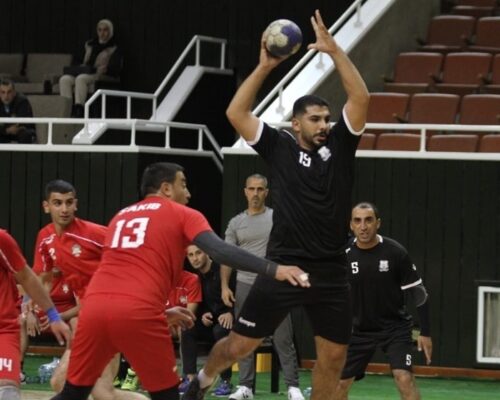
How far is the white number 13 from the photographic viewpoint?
914 cm

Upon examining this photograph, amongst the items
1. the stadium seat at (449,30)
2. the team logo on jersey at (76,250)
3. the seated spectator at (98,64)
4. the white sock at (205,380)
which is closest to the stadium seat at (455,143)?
the stadium seat at (449,30)

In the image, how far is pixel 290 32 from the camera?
10523 mm

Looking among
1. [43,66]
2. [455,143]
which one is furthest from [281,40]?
[43,66]

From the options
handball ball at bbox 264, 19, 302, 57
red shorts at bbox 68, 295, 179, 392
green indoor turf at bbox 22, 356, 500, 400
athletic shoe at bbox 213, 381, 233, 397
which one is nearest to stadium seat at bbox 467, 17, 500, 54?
green indoor turf at bbox 22, 356, 500, 400

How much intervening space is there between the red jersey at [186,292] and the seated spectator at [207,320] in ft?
0.76

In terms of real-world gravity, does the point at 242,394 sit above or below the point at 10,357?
below

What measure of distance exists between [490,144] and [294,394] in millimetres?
4369

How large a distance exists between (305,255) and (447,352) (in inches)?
293

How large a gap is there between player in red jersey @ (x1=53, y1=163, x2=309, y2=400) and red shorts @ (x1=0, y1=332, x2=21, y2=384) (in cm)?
38

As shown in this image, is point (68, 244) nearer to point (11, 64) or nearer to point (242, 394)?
point (242, 394)

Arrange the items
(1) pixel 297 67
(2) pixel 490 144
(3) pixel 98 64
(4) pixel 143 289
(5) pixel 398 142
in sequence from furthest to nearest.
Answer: (3) pixel 98 64 < (1) pixel 297 67 < (5) pixel 398 142 < (2) pixel 490 144 < (4) pixel 143 289

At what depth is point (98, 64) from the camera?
2278cm

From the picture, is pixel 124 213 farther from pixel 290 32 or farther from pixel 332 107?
pixel 332 107

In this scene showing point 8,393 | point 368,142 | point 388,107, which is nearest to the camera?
point 8,393
